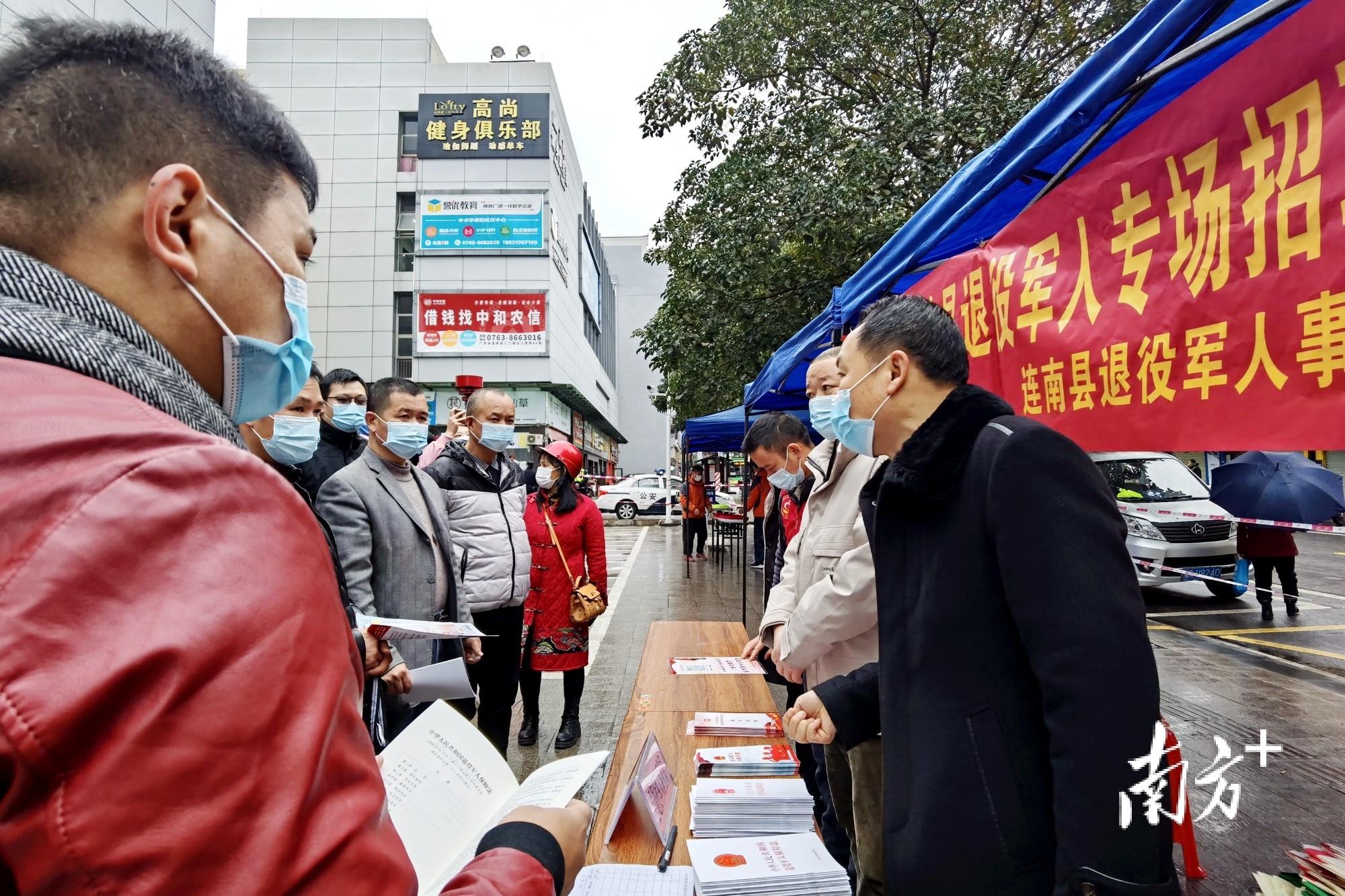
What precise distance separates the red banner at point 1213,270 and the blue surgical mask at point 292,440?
2755 millimetres

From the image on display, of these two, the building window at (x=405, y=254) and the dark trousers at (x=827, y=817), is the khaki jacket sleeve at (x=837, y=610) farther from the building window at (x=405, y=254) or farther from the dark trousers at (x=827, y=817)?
the building window at (x=405, y=254)

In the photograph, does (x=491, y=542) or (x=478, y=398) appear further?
(x=478, y=398)

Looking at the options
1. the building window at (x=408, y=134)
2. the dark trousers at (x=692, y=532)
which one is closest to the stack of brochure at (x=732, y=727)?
the dark trousers at (x=692, y=532)

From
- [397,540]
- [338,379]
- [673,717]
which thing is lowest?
[673,717]

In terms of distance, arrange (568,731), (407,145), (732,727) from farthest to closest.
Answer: (407,145) → (568,731) → (732,727)

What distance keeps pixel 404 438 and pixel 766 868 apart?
250cm

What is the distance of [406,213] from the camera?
2702 centimetres

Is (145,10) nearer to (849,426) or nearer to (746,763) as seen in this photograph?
(849,426)

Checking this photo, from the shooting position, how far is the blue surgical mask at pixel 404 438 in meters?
3.28

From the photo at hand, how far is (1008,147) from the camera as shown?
7.47 ft

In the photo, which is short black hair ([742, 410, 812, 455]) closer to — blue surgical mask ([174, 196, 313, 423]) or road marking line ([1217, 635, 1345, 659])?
blue surgical mask ([174, 196, 313, 423])

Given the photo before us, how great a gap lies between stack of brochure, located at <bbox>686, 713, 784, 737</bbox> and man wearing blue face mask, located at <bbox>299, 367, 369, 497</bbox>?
8.01 feet

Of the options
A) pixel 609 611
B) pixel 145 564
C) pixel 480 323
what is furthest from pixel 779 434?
pixel 480 323

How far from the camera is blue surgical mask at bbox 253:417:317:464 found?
9.27 feet
